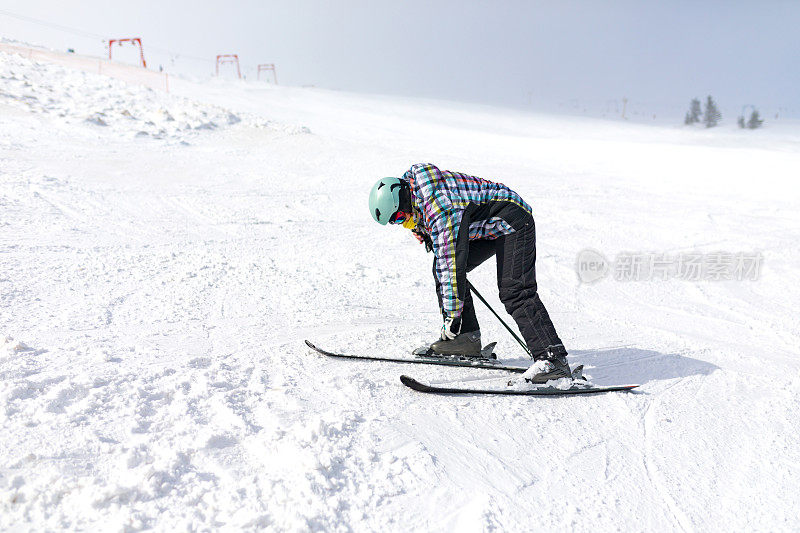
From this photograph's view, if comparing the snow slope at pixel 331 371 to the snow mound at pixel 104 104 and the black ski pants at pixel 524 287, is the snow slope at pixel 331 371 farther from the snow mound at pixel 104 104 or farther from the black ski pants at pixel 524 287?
the snow mound at pixel 104 104

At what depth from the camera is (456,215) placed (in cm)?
377

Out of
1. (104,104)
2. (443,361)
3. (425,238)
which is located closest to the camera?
(425,238)

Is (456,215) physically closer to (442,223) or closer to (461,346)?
(442,223)

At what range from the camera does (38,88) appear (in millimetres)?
16359

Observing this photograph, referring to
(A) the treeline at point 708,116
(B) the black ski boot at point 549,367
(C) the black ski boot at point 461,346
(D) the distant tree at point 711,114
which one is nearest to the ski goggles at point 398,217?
(C) the black ski boot at point 461,346

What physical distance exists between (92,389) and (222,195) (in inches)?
285

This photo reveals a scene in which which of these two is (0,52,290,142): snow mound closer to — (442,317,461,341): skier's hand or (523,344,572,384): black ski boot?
(442,317,461,341): skier's hand

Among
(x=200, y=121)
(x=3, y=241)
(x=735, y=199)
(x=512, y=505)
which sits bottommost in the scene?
(x=512, y=505)

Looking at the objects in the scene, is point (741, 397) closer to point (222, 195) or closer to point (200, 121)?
point (222, 195)

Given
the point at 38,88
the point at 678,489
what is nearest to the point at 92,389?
the point at 678,489

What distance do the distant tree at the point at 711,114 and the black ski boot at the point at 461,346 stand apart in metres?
55.7

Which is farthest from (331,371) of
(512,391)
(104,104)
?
(104,104)
